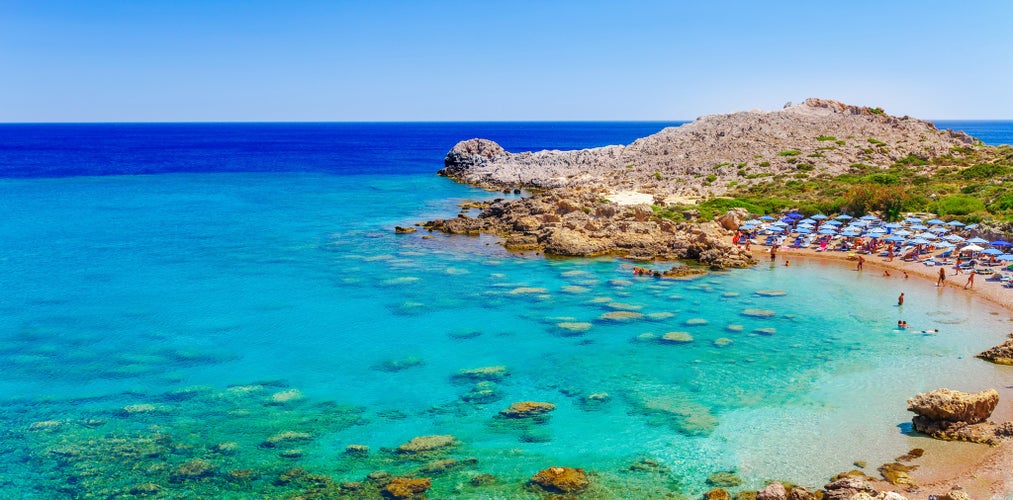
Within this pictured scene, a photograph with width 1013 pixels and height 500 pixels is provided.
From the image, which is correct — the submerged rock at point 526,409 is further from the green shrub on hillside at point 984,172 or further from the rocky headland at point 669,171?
the green shrub on hillside at point 984,172

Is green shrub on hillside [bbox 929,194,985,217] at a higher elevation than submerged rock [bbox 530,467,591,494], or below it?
higher

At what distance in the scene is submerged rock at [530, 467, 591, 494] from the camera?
22.0 metres

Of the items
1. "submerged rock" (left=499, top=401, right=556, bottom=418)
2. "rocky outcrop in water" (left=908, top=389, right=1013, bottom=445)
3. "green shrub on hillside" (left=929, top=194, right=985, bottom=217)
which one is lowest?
"submerged rock" (left=499, top=401, right=556, bottom=418)

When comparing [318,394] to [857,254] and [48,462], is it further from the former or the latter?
[857,254]

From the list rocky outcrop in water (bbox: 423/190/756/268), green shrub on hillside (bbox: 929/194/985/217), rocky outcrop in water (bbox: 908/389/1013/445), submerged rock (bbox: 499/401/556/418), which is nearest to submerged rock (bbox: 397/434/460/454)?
submerged rock (bbox: 499/401/556/418)

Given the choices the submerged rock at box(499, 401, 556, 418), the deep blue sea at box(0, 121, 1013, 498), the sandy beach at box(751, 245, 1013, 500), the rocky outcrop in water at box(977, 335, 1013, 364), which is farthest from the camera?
the rocky outcrop in water at box(977, 335, 1013, 364)

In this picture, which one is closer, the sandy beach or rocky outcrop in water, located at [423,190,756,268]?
the sandy beach

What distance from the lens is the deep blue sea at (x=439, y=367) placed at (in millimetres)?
23672

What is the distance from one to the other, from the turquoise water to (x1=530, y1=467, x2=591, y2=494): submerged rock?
1.86ft

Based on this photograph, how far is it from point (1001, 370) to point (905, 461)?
1130cm

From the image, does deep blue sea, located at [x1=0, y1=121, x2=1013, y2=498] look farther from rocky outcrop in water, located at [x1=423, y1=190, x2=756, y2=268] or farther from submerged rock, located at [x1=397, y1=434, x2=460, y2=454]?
rocky outcrop in water, located at [x1=423, y1=190, x2=756, y2=268]

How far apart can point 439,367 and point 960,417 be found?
2118cm

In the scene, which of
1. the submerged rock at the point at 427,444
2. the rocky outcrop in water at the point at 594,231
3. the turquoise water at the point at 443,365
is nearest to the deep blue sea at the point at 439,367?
the turquoise water at the point at 443,365

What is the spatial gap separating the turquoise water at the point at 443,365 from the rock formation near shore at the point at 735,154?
3250 cm
